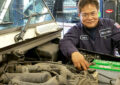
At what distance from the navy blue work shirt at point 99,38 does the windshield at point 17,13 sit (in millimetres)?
373

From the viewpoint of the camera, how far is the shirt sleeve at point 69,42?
163cm

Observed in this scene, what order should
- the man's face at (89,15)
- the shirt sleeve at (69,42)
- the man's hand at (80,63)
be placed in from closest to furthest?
the man's hand at (80,63) → the shirt sleeve at (69,42) → the man's face at (89,15)

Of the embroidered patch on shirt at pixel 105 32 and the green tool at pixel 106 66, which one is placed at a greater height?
the embroidered patch on shirt at pixel 105 32

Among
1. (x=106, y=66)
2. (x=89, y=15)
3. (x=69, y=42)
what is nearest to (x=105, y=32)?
(x=89, y=15)

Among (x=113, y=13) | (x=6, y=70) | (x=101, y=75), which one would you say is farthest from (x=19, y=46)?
(x=113, y=13)

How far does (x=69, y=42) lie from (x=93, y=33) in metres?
0.29

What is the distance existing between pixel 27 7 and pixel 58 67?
742 millimetres

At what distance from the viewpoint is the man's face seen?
1801mm

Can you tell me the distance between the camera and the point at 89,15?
1.81 meters

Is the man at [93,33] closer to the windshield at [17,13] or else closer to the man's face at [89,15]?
the man's face at [89,15]

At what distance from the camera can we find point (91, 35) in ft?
6.18

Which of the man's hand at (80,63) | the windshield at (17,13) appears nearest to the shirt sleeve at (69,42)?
the man's hand at (80,63)

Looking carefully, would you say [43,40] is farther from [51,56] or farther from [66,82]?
[66,82]

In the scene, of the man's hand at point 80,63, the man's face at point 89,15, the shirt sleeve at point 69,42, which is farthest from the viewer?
the man's face at point 89,15
